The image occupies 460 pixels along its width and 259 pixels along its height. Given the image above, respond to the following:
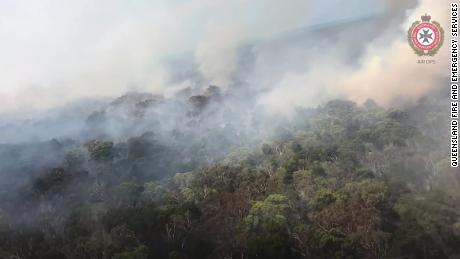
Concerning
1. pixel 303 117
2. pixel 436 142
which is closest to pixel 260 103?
pixel 303 117

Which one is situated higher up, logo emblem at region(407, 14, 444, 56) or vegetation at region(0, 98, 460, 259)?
logo emblem at region(407, 14, 444, 56)

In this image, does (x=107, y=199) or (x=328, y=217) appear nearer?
(x=328, y=217)

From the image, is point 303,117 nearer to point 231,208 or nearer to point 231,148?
point 231,148

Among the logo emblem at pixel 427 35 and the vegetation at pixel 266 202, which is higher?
the logo emblem at pixel 427 35

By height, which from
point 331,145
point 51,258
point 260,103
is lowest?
point 51,258

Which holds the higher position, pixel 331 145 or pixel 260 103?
pixel 260 103

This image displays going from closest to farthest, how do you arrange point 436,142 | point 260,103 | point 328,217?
point 328,217
point 436,142
point 260,103

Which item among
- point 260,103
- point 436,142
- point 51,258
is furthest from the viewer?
point 260,103

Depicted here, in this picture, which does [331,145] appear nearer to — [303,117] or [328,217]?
[303,117]

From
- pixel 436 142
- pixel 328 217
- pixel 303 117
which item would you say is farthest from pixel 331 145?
pixel 328 217
